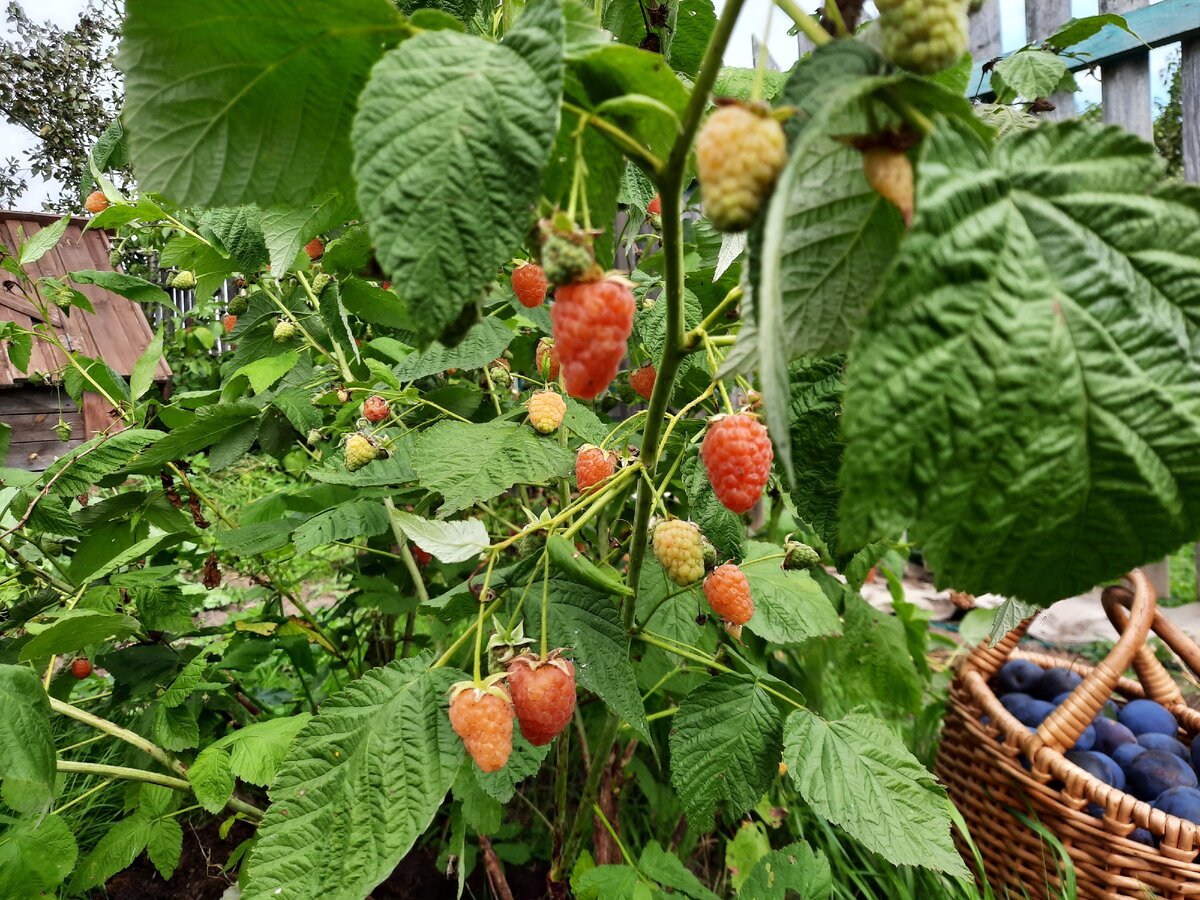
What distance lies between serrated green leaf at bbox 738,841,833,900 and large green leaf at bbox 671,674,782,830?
0.23 metres

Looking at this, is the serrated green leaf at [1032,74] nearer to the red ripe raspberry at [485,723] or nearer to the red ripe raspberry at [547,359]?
the red ripe raspberry at [547,359]

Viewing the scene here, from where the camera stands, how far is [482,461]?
88 centimetres

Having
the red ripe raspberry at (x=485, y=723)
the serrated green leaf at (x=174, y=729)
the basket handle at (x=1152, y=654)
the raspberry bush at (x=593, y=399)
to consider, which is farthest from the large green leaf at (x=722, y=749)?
the basket handle at (x=1152, y=654)

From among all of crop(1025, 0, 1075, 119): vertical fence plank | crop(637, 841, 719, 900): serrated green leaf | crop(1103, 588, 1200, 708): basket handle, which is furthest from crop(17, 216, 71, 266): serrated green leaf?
crop(1025, 0, 1075, 119): vertical fence plank

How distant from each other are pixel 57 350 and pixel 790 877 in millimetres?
2896

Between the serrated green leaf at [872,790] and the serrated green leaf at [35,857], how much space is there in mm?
889

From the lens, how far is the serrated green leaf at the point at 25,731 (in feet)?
2.17

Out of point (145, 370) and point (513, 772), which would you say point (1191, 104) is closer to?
point (513, 772)

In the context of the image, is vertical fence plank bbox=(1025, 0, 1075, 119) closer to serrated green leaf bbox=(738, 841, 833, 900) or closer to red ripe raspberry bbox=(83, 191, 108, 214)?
serrated green leaf bbox=(738, 841, 833, 900)

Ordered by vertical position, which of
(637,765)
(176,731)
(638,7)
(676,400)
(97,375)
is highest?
(638,7)

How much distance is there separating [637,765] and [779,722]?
0.63 meters

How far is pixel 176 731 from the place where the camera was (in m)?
1.06

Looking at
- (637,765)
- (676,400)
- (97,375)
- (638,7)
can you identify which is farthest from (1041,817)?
(97,375)

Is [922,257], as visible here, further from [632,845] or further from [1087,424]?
[632,845]
